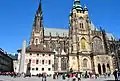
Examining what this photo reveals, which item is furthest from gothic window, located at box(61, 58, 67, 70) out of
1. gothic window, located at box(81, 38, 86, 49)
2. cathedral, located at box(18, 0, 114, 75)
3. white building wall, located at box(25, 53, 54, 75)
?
gothic window, located at box(81, 38, 86, 49)

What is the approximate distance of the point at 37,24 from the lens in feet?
232

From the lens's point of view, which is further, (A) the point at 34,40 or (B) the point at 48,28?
(B) the point at 48,28

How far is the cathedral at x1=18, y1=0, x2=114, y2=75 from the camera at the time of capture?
59344mm

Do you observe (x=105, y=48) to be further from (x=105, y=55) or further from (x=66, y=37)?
(x=66, y=37)

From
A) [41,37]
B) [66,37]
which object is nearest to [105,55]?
[66,37]

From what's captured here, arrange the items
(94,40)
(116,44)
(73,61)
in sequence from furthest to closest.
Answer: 1. (116,44)
2. (94,40)
3. (73,61)

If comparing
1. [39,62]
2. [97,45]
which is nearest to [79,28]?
[97,45]

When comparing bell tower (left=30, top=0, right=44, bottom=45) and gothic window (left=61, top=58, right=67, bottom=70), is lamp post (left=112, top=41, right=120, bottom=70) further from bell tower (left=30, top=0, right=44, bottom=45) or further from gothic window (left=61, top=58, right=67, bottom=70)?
bell tower (left=30, top=0, right=44, bottom=45)

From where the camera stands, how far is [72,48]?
2611 inches

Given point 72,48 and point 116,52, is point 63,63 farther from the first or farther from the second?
point 116,52

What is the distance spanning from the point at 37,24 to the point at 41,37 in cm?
543

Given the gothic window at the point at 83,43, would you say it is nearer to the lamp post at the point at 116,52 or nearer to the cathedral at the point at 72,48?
the cathedral at the point at 72,48

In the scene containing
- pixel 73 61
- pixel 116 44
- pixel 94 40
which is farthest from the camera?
pixel 116 44

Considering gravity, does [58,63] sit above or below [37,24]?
below
